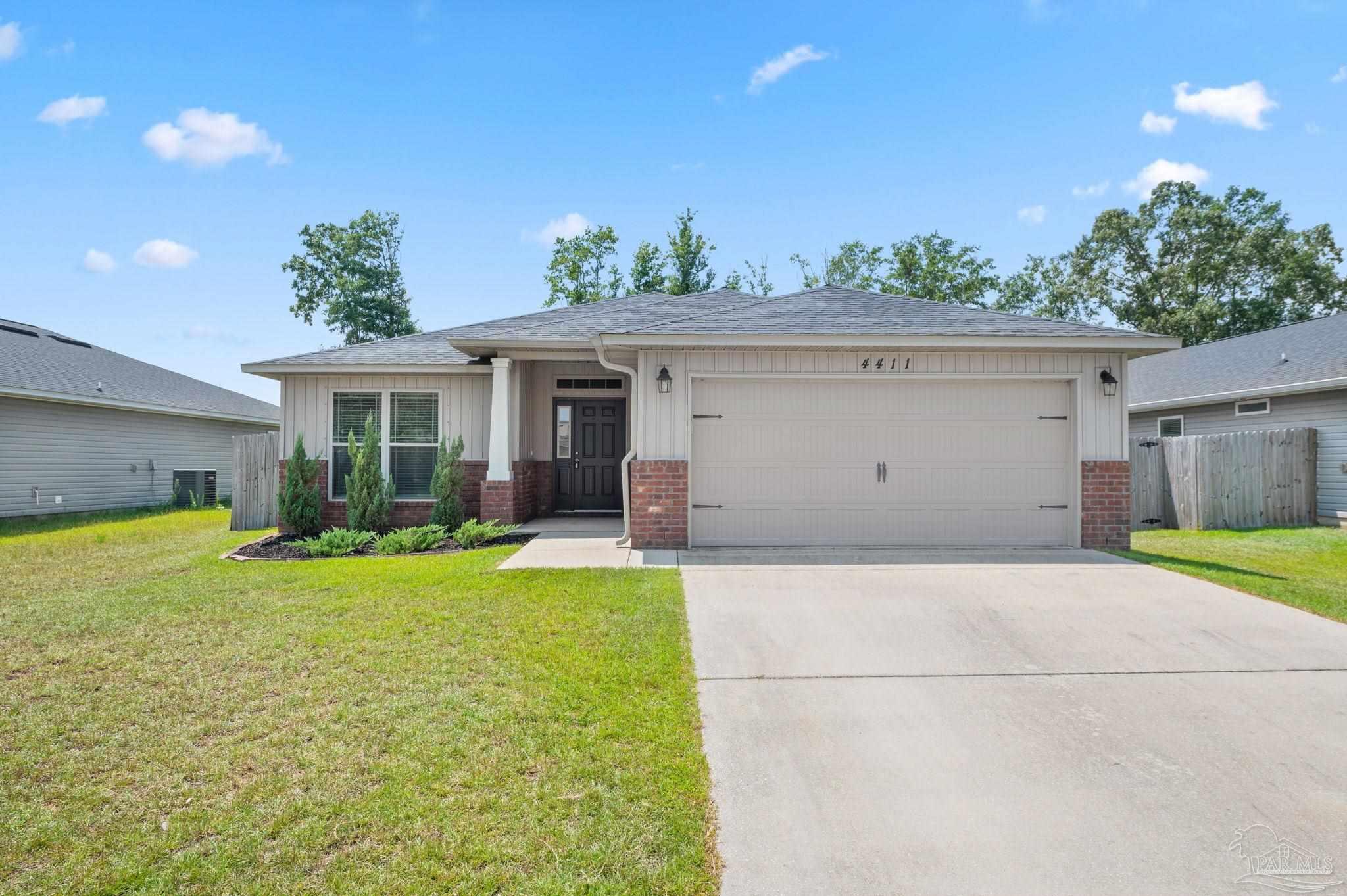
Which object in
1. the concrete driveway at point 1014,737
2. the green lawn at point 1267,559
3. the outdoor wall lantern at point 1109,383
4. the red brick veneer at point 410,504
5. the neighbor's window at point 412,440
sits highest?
the outdoor wall lantern at point 1109,383

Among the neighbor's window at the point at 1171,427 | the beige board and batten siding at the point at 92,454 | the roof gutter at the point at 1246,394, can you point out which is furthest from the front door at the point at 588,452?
the neighbor's window at the point at 1171,427

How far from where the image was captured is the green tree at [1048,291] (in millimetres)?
31797

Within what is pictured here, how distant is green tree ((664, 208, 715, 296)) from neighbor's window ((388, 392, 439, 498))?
18.9 metres

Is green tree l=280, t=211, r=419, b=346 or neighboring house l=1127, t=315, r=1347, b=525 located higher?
green tree l=280, t=211, r=419, b=346

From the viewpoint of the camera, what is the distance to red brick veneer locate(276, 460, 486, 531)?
10.3m

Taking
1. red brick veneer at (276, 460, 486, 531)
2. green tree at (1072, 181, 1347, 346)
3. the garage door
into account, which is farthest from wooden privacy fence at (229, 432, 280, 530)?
green tree at (1072, 181, 1347, 346)

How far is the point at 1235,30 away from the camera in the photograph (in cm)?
1142

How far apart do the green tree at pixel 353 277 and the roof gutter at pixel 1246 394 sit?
93.6ft

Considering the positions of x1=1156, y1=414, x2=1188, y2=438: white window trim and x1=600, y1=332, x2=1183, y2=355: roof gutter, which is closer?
x1=600, y1=332, x2=1183, y2=355: roof gutter

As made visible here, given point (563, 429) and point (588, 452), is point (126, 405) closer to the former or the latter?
point (563, 429)

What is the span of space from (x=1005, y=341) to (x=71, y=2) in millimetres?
12835

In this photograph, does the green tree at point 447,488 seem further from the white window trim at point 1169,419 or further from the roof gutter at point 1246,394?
the white window trim at point 1169,419

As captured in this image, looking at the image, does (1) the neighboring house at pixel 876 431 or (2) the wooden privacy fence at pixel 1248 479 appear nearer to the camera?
(1) the neighboring house at pixel 876 431

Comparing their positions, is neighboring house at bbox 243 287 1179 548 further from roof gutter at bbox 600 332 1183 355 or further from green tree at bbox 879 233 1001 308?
green tree at bbox 879 233 1001 308
